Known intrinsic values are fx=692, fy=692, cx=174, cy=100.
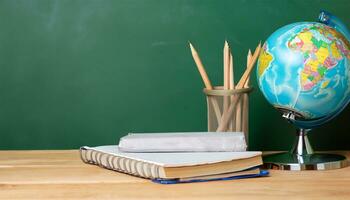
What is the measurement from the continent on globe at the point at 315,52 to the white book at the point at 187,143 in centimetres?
18

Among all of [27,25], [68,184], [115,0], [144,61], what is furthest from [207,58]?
[68,184]

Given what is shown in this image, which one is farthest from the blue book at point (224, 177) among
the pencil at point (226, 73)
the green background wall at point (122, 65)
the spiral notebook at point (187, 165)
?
the green background wall at point (122, 65)

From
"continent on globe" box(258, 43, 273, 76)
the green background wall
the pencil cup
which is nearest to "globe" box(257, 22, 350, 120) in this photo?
"continent on globe" box(258, 43, 273, 76)

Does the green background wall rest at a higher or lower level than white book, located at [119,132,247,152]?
higher

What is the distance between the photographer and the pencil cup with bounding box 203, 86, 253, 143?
1.58 metres

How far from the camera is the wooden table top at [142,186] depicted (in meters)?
1.24

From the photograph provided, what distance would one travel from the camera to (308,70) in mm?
1412

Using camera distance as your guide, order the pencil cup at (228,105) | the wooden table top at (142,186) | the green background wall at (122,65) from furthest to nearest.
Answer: the green background wall at (122,65) → the pencil cup at (228,105) → the wooden table top at (142,186)

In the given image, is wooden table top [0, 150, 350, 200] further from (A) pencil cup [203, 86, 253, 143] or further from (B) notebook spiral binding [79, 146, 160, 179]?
(A) pencil cup [203, 86, 253, 143]

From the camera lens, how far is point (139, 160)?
136 centimetres

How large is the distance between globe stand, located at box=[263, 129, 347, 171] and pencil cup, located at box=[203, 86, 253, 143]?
10 centimetres

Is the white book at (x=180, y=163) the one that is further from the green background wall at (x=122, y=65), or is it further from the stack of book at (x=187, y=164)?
the green background wall at (x=122, y=65)

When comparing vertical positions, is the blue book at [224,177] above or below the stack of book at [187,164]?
below

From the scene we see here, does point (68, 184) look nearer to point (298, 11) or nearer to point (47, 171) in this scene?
point (47, 171)
